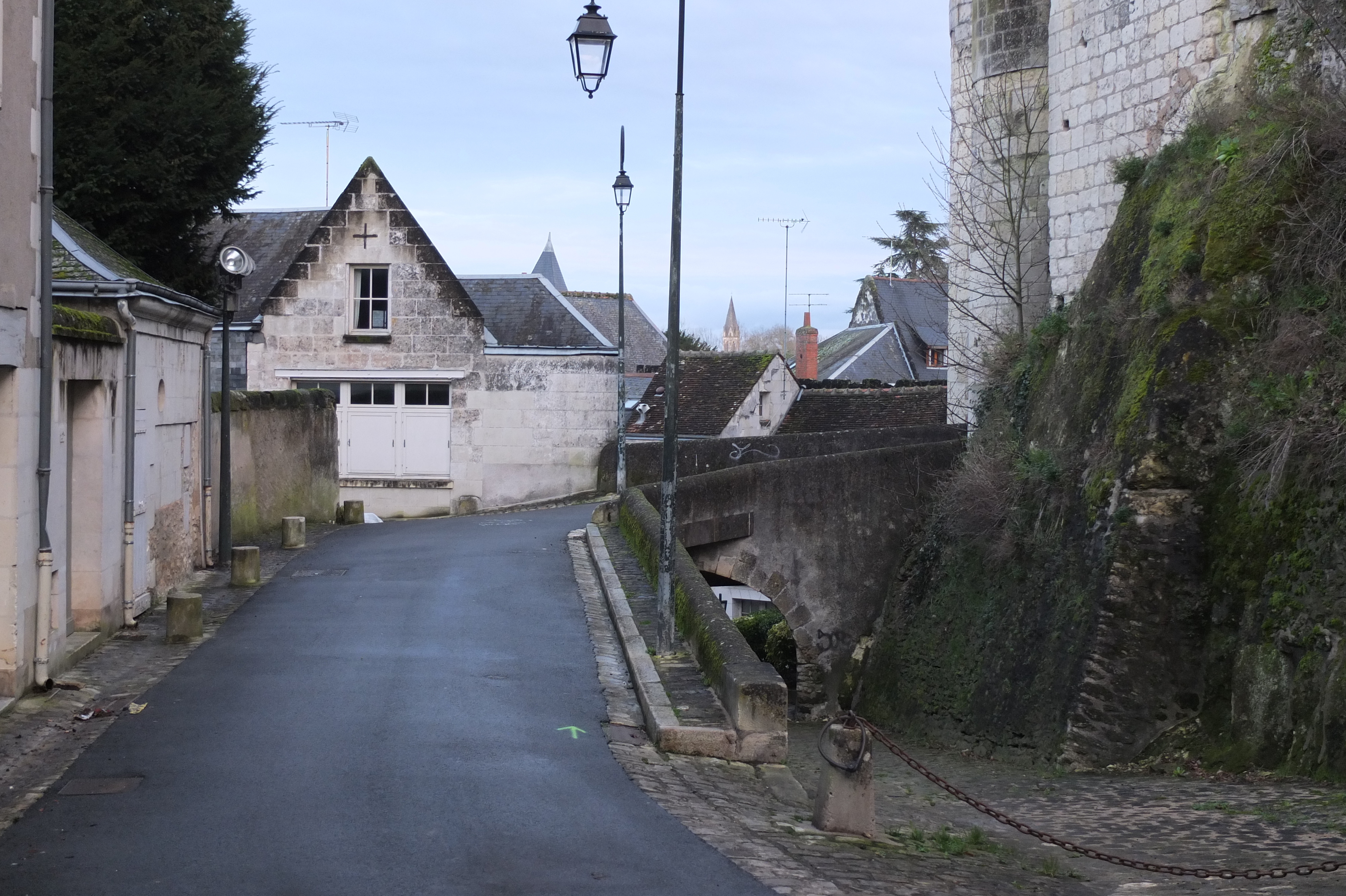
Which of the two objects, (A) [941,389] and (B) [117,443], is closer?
(B) [117,443]

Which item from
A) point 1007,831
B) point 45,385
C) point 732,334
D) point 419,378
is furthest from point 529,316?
point 732,334

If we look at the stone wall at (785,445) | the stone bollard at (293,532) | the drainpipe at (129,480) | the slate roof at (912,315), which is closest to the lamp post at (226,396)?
the stone bollard at (293,532)

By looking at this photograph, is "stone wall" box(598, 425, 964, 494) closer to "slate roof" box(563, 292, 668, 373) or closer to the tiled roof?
the tiled roof

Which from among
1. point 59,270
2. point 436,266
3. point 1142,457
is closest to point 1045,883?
point 1142,457

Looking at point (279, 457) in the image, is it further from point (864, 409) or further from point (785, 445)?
point (864, 409)

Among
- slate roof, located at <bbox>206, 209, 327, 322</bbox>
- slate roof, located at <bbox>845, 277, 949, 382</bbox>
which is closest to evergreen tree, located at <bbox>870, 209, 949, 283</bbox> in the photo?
slate roof, located at <bbox>845, 277, 949, 382</bbox>

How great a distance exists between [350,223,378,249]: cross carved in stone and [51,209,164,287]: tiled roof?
14.0 m

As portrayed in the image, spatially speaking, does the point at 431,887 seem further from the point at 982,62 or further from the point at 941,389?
the point at 941,389

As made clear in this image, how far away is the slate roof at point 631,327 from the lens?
47906mm

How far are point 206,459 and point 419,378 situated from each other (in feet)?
40.6

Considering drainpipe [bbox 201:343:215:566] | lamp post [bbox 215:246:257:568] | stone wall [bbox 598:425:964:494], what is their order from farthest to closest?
stone wall [bbox 598:425:964:494]
drainpipe [bbox 201:343:215:566]
lamp post [bbox 215:246:257:568]

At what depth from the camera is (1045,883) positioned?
21.6 feet

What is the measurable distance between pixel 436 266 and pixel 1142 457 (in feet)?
61.3

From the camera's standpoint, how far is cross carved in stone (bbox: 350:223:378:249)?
88.2ft
